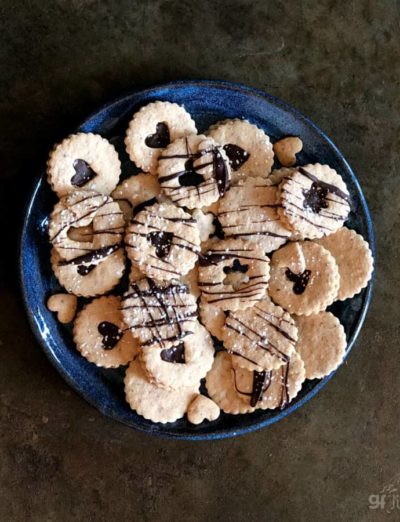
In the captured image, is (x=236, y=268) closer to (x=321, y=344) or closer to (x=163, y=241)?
(x=163, y=241)

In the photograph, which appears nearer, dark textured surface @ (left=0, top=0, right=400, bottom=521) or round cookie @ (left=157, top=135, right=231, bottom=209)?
round cookie @ (left=157, top=135, right=231, bottom=209)

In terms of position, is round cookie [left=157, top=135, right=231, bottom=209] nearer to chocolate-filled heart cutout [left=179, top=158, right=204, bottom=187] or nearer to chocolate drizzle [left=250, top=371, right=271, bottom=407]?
chocolate-filled heart cutout [left=179, top=158, right=204, bottom=187]

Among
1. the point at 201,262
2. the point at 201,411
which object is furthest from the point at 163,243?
the point at 201,411

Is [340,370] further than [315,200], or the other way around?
[340,370]

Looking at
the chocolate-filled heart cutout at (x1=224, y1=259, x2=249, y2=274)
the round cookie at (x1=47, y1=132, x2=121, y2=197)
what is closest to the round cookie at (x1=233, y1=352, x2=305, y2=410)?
the chocolate-filled heart cutout at (x1=224, y1=259, x2=249, y2=274)

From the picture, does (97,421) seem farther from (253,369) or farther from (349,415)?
(349,415)
